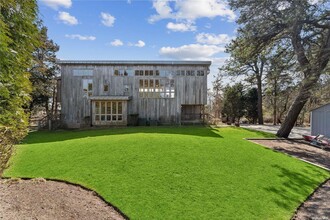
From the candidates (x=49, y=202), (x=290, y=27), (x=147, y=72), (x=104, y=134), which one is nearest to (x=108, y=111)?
(x=147, y=72)

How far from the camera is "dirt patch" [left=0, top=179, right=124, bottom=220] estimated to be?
5691 mm

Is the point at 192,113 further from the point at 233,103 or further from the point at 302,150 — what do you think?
the point at 302,150

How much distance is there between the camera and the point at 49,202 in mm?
6297

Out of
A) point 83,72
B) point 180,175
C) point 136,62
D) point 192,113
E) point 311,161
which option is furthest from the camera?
point 192,113

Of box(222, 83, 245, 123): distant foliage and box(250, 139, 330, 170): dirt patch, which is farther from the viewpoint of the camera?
box(222, 83, 245, 123): distant foliage

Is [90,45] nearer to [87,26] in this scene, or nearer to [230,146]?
[87,26]

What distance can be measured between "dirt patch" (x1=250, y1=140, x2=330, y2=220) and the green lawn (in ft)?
0.87

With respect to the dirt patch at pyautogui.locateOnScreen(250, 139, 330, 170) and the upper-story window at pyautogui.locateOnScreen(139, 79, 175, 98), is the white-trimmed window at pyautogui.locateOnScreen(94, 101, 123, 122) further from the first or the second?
the dirt patch at pyautogui.locateOnScreen(250, 139, 330, 170)

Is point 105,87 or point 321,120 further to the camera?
point 105,87

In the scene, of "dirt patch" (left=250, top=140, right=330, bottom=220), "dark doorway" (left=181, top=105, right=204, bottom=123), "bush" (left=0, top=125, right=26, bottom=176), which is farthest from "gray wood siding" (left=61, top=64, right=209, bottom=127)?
"bush" (left=0, top=125, right=26, bottom=176)

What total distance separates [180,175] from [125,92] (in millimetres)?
17442

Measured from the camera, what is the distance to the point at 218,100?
35.6m

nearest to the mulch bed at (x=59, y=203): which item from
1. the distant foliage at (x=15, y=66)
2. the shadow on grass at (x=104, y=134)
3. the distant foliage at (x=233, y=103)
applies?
the distant foliage at (x=15, y=66)

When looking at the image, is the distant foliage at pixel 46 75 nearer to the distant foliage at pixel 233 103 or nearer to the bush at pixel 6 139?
the distant foliage at pixel 233 103
